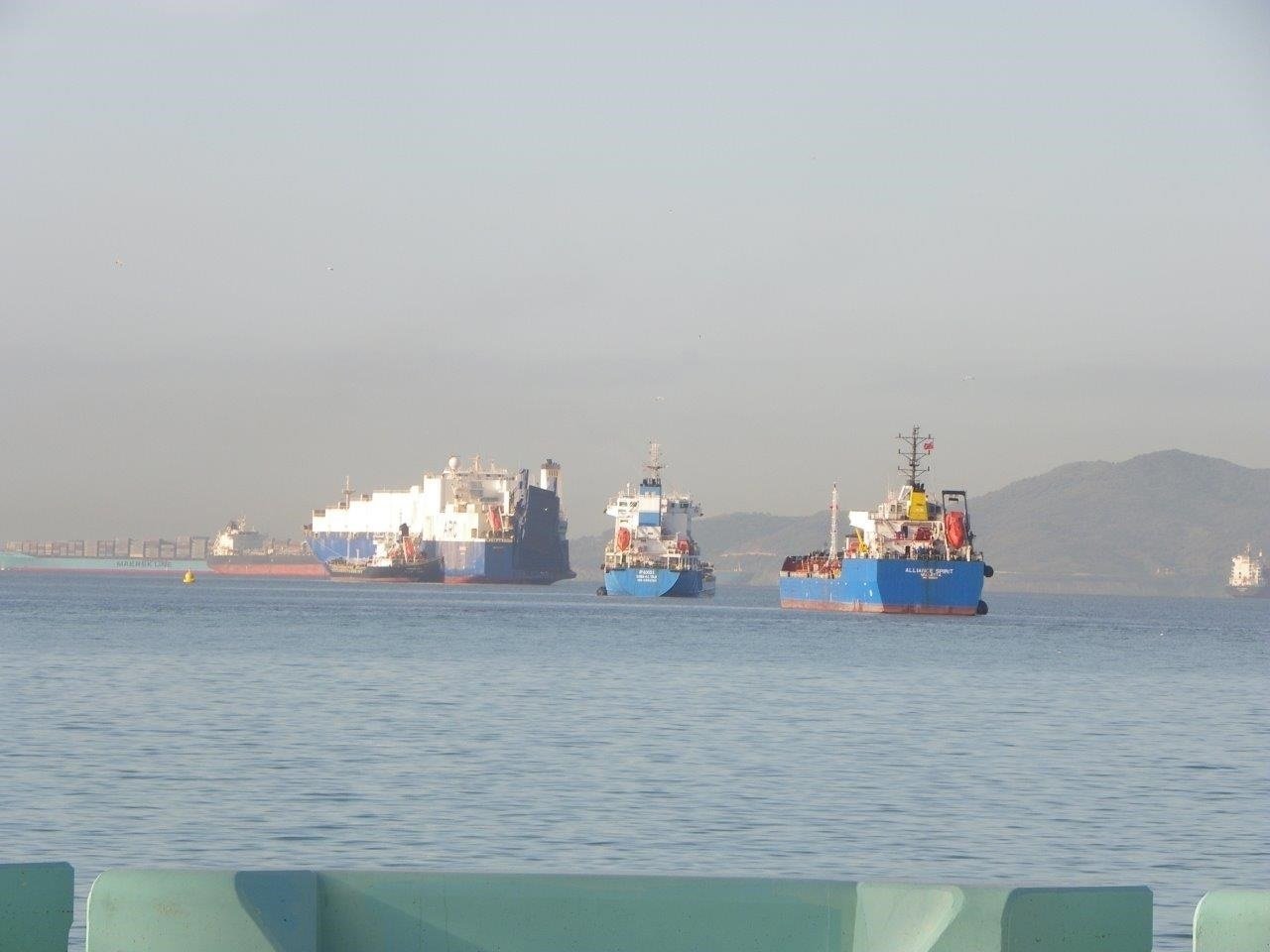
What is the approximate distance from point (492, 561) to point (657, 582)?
5388 cm

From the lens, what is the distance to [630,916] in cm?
589

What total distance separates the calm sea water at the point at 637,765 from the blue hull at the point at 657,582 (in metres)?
73.3

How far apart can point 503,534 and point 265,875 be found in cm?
16952

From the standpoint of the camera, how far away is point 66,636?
5528 centimetres

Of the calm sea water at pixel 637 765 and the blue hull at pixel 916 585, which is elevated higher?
the blue hull at pixel 916 585

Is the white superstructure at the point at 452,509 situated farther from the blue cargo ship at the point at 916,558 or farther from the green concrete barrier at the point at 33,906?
the green concrete barrier at the point at 33,906

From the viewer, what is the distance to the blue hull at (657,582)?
123m

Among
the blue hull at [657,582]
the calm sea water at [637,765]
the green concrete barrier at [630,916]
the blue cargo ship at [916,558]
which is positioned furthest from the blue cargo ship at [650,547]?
the green concrete barrier at [630,916]

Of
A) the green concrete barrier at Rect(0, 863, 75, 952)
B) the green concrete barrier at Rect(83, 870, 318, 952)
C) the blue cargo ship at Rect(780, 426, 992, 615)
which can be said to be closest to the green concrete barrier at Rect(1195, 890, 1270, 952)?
the green concrete barrier at Rect(83, 870, 318, 952)

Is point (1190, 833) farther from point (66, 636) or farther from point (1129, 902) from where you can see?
point (66, 636)

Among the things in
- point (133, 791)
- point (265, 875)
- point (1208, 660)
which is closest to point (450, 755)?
point (133, 791)

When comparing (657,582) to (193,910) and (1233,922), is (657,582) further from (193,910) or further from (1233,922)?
(193,910)

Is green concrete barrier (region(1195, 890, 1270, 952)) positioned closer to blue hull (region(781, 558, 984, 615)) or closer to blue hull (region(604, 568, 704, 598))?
blue hull (region(781, 558, 984, 615))

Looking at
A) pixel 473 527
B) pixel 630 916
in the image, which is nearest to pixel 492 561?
pixel 473 527
